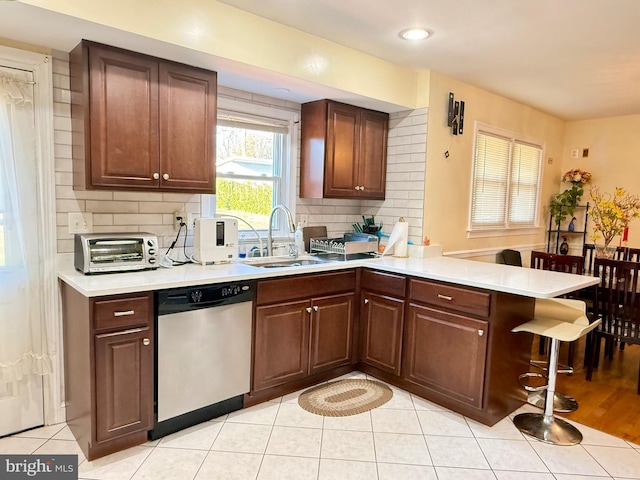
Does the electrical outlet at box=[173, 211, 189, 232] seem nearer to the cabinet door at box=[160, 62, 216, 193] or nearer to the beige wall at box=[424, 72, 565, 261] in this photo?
the cabinet door at box=[160, 62, 216, 193]

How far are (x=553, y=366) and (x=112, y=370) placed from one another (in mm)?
2490

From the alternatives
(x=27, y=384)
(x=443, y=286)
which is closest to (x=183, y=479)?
(x=27, y=384)

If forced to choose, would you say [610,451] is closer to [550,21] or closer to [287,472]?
[287,472]

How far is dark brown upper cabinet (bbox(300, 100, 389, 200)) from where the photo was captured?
3.46 metres

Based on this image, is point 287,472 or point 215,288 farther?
point 215,288

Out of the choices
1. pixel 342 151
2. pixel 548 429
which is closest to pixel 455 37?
pixel 342 151

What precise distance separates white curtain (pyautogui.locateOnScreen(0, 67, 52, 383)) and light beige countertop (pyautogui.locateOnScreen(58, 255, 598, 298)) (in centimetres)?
19

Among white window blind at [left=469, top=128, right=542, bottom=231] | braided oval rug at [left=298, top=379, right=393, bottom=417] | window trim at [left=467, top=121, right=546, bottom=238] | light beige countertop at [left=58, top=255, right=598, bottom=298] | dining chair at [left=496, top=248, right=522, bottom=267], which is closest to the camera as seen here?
light beige countertop at [left=58, top=255, right=598, bottom=298]

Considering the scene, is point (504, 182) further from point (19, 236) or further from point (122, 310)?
point (19, 236)

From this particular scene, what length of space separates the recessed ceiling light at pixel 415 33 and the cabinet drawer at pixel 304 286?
65.6 inches

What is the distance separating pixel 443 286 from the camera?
2771 mm

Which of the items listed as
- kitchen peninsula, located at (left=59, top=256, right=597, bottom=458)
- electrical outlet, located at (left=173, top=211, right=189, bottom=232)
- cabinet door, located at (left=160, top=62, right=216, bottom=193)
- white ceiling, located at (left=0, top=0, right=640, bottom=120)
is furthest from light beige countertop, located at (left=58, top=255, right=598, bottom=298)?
white ceiling, located at (left=0, top=0, right=640, bottom=120)

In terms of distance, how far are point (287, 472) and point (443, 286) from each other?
4.71ft

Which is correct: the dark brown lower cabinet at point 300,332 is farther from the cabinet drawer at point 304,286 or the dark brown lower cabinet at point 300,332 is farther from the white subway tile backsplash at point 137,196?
the white subway tile backsplash at point 137,196
